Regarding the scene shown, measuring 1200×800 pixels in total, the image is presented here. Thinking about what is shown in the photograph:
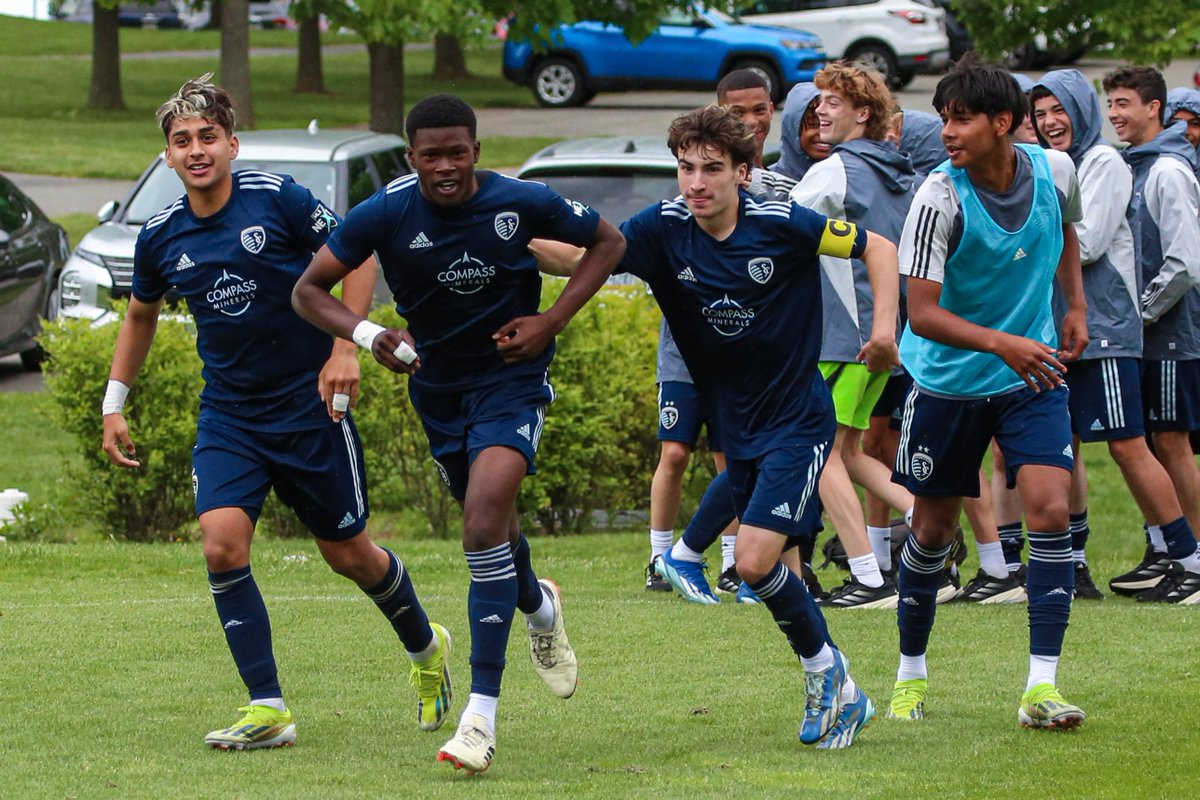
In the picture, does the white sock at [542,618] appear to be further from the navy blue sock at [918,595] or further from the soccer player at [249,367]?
the navy blue sock at [918,595]

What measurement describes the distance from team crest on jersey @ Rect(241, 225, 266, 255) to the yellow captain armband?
5.98 feet

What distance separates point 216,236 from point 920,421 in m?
2.42

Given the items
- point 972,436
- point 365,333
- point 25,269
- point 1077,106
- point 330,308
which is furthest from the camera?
point 25,269

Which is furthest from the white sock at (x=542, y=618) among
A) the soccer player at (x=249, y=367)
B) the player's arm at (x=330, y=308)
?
the player's arm at (x=330, y=308)

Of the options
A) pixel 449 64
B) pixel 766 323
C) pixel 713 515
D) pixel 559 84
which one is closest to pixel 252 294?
pixel 766 323

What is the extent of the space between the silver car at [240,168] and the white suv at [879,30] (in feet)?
67.2

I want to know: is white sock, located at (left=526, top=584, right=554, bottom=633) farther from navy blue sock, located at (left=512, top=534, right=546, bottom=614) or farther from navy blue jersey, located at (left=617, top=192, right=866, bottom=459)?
navy blue jersey, located at (left=617, top=192, right=866, bottom=459)

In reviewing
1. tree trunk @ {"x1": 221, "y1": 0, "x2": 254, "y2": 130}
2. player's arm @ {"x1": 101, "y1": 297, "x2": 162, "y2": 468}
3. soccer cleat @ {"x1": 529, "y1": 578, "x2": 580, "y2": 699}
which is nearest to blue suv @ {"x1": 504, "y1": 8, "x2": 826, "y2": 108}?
tree trunk @ {"x1": 221, "y1": 0, "x2": 254, "y2": 130}

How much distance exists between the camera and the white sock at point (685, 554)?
8828 millimetres

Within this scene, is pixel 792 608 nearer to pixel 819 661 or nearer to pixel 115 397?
pixel 819 661

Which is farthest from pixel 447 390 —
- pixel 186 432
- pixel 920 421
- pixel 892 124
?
pixel 186 432

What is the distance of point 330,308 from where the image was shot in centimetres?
590

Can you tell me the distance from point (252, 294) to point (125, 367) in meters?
0.70

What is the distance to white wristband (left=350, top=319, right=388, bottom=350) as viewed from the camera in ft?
Answer: 18.7
